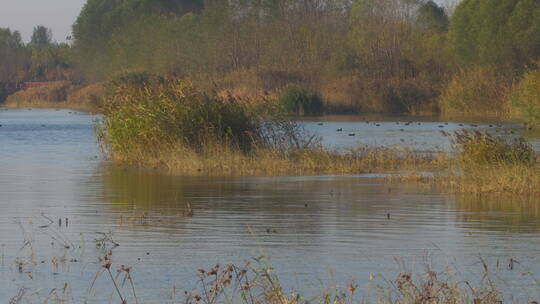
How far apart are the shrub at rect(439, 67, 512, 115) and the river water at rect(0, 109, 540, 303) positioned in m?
41.6

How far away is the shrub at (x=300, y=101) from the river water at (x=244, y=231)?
41.5 metres

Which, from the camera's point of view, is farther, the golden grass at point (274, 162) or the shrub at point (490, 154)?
the golden grass at point (274, 162)

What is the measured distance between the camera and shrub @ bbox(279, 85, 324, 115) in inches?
2660

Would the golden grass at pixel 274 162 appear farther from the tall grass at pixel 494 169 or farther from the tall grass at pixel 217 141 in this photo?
the tall grass at pixel 494 169

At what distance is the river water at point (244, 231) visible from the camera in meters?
12.4

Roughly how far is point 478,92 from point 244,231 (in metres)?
51.7

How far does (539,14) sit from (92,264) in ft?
194

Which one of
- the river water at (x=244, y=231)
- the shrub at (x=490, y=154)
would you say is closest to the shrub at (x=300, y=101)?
the river water at (x=244, y=231)

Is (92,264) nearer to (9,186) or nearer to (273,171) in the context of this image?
(9,186)

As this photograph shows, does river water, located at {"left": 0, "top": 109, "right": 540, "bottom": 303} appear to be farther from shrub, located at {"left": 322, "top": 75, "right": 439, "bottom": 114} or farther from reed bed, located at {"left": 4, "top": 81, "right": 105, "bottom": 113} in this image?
reed bed, located at {"left": 4, "top": 81, "right": 105, "bottom": 113}

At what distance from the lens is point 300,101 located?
67.9 meters

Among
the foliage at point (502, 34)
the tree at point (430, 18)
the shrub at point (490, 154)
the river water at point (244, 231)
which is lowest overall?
the river water at point (244, 231)

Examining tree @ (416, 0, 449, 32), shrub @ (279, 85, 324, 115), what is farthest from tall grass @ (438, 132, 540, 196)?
tree @ (416, 0, 449, 32)

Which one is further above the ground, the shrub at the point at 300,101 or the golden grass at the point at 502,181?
the shrub at the point at 300,101
